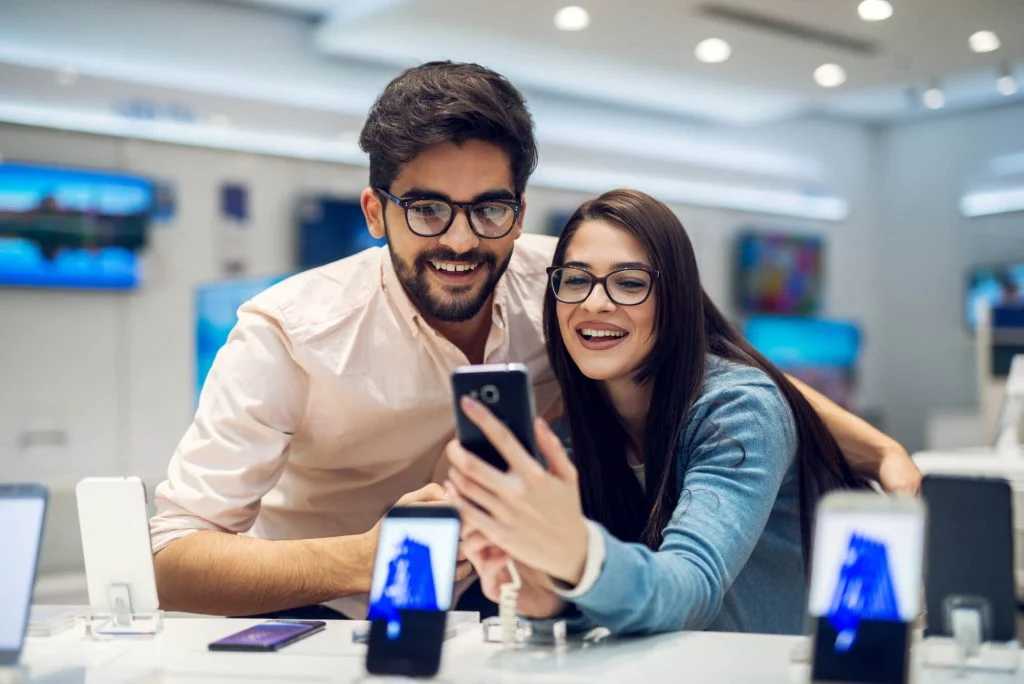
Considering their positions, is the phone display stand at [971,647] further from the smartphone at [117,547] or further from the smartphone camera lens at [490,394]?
the smartphone at [117,547]

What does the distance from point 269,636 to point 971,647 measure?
2.72 feet

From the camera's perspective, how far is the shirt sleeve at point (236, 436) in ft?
6.00

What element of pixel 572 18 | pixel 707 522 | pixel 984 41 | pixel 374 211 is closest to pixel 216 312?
pixel 572 18

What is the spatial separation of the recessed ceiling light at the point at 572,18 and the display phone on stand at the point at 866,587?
4487mm

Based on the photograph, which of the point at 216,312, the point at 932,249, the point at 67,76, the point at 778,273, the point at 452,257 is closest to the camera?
the point at 452,257

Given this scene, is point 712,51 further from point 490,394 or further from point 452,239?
point 490,394

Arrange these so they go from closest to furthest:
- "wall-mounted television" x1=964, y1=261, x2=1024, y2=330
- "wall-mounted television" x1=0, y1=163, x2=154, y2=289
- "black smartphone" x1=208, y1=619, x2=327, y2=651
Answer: "black smartphone" x1=208, y1=619, x2=327, y2=651, "wall-mounted television" x1=0, y1=163, x2=154, y2=289, "wall-mounted television" x1=964, y1=261, x2=1024, y2=330

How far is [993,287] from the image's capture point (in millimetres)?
8445

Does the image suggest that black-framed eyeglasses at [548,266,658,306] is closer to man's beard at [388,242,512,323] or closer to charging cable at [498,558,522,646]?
man's beard at [388,242,512,323]

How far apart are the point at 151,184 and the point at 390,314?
374 centimetres

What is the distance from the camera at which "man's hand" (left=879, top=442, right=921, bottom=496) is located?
1.74 metres

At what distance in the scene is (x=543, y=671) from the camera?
118 cm

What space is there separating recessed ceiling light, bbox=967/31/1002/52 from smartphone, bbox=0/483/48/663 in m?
5.70

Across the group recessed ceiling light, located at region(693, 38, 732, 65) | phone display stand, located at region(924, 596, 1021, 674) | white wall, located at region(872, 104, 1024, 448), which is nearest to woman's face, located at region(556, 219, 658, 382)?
phone display stand, located at region(924, 596, 1021, 674)
